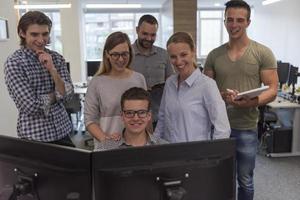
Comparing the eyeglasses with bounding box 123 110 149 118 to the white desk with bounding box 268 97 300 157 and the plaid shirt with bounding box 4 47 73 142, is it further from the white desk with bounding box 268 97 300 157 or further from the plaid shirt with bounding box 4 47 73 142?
the white desk with bounding box 268 97 300 157

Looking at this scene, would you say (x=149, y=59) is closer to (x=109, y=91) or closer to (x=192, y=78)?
(x=109, y=91)

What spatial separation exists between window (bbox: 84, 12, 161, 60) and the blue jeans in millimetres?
9459

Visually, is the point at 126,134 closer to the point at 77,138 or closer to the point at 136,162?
the point at 136,162

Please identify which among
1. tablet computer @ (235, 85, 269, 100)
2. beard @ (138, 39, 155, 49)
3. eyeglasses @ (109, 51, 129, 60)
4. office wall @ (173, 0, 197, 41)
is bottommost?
tablet computer @ (235, 85, 269, 100)

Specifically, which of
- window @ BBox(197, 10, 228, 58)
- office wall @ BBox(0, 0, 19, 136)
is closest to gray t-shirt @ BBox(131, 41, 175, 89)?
office wall @ BBox(0, 0, 19, 136)

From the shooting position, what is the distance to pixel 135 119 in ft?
5.28

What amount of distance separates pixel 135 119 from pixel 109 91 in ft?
1.45

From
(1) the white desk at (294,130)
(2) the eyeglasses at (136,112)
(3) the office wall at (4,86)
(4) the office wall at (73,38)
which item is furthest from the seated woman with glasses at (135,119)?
(4) the office wall at (73,38)

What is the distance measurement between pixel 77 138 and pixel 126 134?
4130 millimetres

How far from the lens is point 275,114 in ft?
15.9

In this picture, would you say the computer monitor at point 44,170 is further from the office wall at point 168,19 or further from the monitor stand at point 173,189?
the office wall at point 168,19

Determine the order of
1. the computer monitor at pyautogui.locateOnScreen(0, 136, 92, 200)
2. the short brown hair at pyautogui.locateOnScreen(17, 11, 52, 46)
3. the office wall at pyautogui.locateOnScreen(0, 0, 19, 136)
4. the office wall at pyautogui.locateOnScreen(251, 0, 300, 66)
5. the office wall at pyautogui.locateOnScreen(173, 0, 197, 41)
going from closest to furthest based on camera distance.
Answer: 1. the computer monitor at pyautogui.locateOnScreen(0, 136, 92, 200)
2. the short brown hair at pyautogui.locateOnScreen(17, 11, 52, 46)
3. the office wall at pyautogui.locateOnScreen(0, 0, 19, 136)
4. the office wall at pyautogui.locateOnScreen(173, 0, 197, 41)
5. the office wall at pyautogui.locateOnScreen(251, 0, 300, 66)

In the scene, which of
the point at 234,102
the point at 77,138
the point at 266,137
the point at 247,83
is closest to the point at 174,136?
the point at 234,102

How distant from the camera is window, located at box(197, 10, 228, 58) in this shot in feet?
39.5
